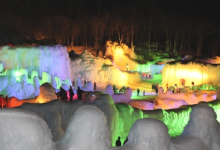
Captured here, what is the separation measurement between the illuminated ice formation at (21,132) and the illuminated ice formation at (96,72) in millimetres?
22994

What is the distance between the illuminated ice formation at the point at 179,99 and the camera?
1628 centimetres

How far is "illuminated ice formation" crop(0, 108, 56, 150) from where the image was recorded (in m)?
3.61

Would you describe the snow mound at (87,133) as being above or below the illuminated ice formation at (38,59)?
below

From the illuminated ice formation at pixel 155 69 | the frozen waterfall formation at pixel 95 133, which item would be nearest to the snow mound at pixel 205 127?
the frozen waterfall formation at pixel 95 133

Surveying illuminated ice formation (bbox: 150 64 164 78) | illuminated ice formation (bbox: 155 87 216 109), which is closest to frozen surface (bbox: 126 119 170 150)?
illuminated ice formation (bbox: 155 87 216 109)

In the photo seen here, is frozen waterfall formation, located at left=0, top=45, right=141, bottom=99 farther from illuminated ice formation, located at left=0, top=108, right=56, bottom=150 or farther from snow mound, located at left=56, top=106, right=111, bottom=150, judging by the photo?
illuminated ice formation, located at left=0, top=108, right=56, bottom=150

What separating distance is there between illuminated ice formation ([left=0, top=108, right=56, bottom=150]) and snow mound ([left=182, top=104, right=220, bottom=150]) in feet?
13.1

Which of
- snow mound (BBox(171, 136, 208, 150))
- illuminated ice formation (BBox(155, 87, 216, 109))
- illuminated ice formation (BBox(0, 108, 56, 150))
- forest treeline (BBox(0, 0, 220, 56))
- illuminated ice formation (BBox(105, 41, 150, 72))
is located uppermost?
forest treeline (BBox(0, 0, 220, 56))

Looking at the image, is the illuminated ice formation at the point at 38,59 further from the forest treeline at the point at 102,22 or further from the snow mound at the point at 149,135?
the snow mound at the point at 149,135

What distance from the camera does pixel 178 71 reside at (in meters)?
25.9

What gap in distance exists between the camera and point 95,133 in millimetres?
4539

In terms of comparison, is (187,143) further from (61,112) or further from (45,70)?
(45,70)

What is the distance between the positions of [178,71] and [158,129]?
2163 cm

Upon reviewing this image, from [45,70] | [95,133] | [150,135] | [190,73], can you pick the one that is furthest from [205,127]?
[190,73]
